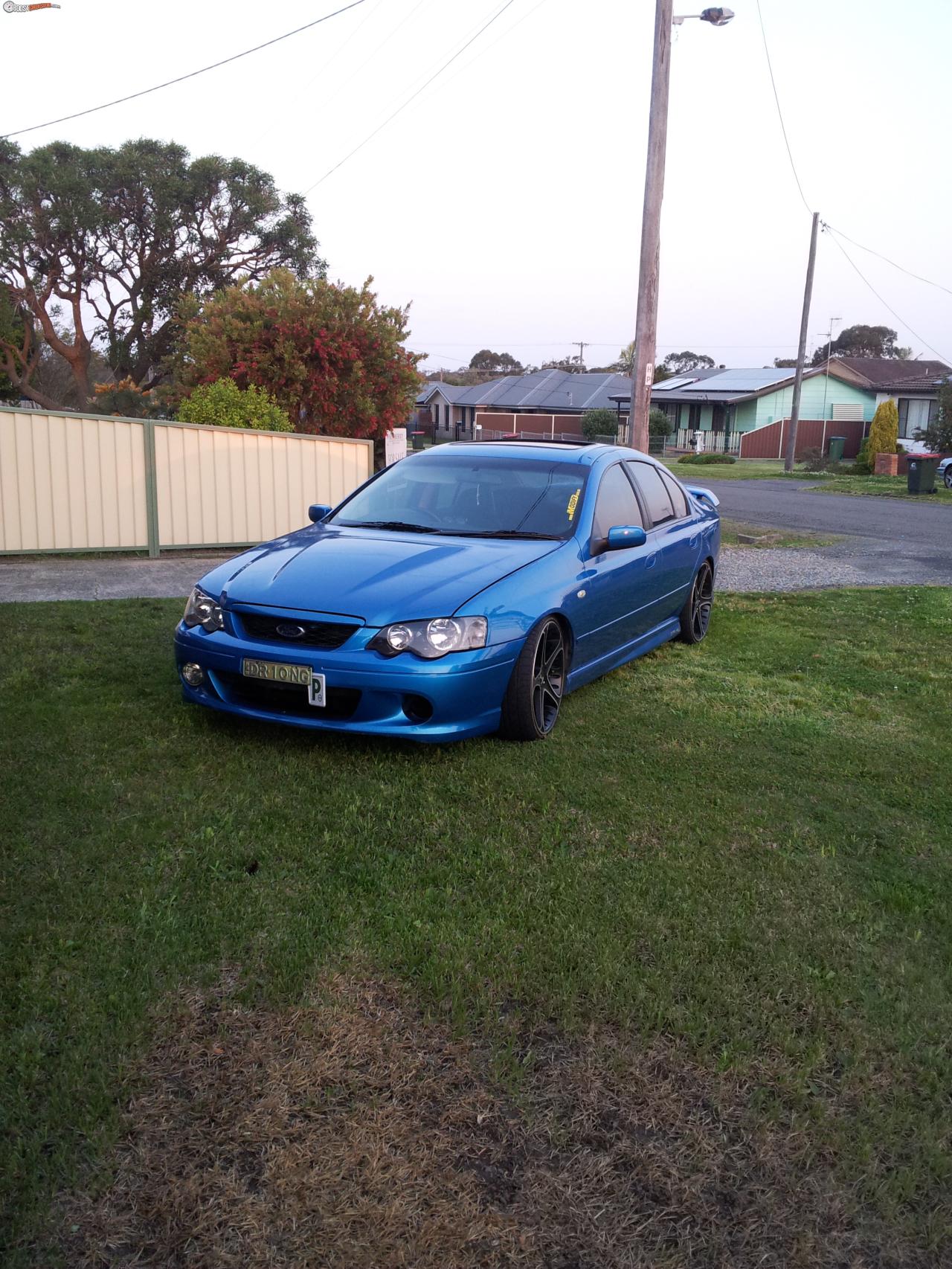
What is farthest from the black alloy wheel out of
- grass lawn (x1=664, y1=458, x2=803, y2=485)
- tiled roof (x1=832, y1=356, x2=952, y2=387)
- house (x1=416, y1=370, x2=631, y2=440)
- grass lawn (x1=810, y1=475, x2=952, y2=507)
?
house (x1=416, y1=370, x2=631, y2=440)

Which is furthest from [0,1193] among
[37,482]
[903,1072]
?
[37,482]

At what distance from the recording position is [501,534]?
596 cm

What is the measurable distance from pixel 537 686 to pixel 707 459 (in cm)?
4190

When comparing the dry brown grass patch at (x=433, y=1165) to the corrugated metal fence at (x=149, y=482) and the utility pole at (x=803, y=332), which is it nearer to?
the corrugated metal fence at (x=149, y=482)

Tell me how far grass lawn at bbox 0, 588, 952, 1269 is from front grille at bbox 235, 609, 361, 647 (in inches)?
21.3

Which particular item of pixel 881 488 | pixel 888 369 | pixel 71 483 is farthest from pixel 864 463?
pixel 71 483

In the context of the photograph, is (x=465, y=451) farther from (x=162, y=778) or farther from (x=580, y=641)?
(x=162, y=778)

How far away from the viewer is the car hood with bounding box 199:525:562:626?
499 centimetres

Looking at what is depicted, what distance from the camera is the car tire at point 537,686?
519cm

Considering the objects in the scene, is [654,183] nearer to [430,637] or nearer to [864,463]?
[430,637]

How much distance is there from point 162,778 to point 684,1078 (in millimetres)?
2748

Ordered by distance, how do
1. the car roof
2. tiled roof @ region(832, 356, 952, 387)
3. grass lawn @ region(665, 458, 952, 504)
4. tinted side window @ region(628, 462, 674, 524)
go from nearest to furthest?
1. the car roof
2. tinted side window @ region(628, 462, 674, 524)
3. grass lawn @ region(665, 458, 952, 504)
4. tiled roof @ region(832, 356, 952, 387)

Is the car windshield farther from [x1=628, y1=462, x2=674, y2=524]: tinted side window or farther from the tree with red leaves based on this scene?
the tree with red leaves

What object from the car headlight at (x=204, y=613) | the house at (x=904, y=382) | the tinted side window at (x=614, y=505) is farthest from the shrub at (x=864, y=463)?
the car headlight at (x=204, y=613)
